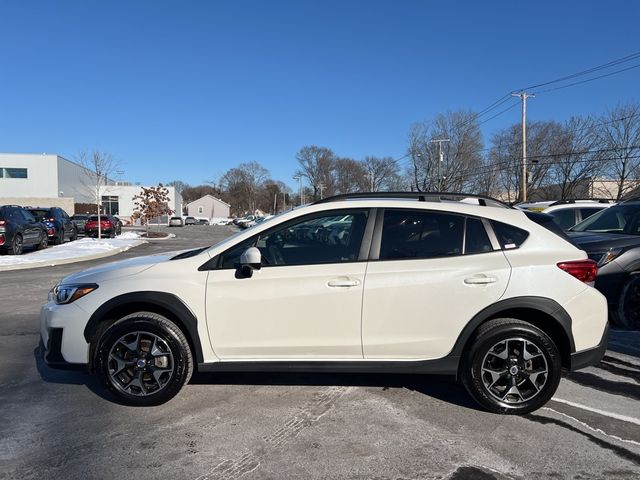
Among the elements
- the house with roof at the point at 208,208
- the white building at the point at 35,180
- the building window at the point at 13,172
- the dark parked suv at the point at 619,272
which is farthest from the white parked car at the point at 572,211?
the house with roof at the point at 208,208

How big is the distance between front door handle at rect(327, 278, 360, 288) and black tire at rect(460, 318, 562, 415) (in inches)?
41.1

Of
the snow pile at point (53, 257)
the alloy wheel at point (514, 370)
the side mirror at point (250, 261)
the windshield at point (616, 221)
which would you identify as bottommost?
the alloy wheel at point (514, 370)

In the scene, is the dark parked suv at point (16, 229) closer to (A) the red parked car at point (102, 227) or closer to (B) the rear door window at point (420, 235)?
(A) the red parked car at point (102, 227)

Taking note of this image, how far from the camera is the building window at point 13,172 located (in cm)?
→ 5875

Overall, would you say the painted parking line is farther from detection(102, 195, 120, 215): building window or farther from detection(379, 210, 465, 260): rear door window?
detection(102, 195, 120, 215): building window

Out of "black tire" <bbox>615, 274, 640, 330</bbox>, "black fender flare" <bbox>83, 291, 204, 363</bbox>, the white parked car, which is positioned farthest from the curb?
"black tire" <bbox>615, 274, 640, 330</bbox>

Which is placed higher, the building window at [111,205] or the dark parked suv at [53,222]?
the building window at [111,205]

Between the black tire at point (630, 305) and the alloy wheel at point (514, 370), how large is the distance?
134 inches

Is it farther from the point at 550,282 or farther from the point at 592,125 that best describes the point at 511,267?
the point at 592,125

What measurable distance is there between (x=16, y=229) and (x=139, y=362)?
14.7 m

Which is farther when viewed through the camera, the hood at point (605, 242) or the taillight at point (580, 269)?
the hood at point (605, 242)

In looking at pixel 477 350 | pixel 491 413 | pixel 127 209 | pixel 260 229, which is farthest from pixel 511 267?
→ pixel 127 209

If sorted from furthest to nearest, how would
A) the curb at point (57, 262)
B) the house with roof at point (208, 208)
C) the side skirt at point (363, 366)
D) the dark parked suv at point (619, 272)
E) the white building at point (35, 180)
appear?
1. the house with roof at point (208, 208)
2. the white building at point (35, 180)
3. the curb at point (57, 262)
4. the dark parked suv at point (619, 272)
5. the side skirt at point (363, 366)

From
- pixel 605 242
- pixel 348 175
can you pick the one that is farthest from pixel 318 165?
pixel 605 242
